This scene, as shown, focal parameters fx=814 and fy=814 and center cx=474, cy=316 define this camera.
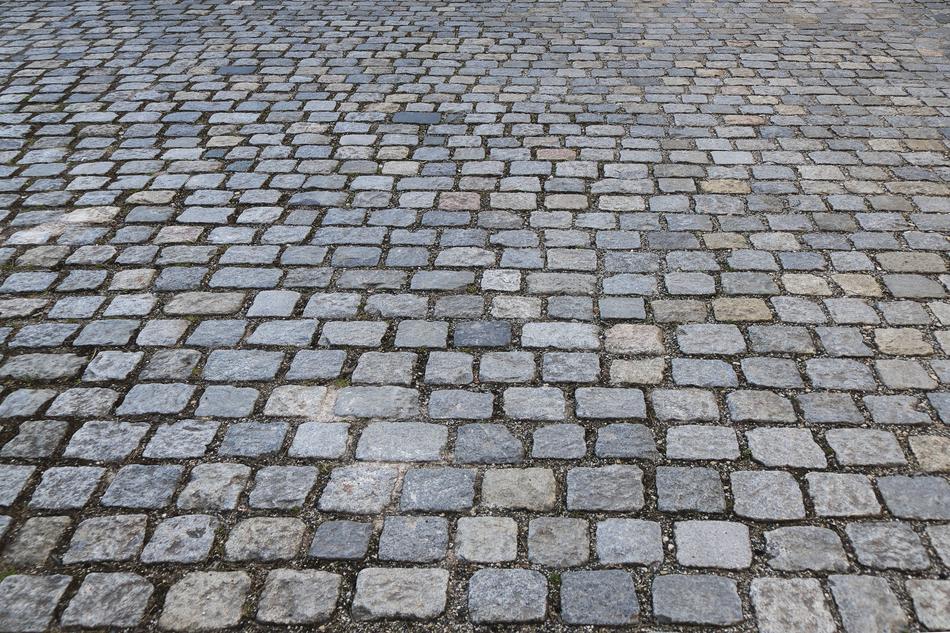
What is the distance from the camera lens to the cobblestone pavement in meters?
2.56

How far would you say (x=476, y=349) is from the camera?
3.56m

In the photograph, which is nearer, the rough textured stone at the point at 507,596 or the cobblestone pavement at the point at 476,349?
the rough textured stone at the point at 507,596

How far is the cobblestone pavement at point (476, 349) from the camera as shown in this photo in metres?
2.56

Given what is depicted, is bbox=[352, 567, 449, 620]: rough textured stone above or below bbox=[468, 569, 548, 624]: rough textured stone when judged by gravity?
above

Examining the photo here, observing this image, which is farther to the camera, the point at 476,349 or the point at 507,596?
the point at 476,349

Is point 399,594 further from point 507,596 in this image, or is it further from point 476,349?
point 476,349

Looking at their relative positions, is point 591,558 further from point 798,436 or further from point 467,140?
point 467,140

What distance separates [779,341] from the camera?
3578mm

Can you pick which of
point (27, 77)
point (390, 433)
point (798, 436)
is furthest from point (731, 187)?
point (27, 77)

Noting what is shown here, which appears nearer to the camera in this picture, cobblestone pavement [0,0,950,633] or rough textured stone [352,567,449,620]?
rough textured stone [352,567,449,620]

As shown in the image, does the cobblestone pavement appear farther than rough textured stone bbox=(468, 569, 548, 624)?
Yes

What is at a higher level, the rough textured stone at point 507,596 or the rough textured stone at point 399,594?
the rough textured stone at point 399,594

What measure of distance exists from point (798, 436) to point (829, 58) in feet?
16.6

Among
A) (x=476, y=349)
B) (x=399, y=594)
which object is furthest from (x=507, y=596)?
(x=476, y=349)
